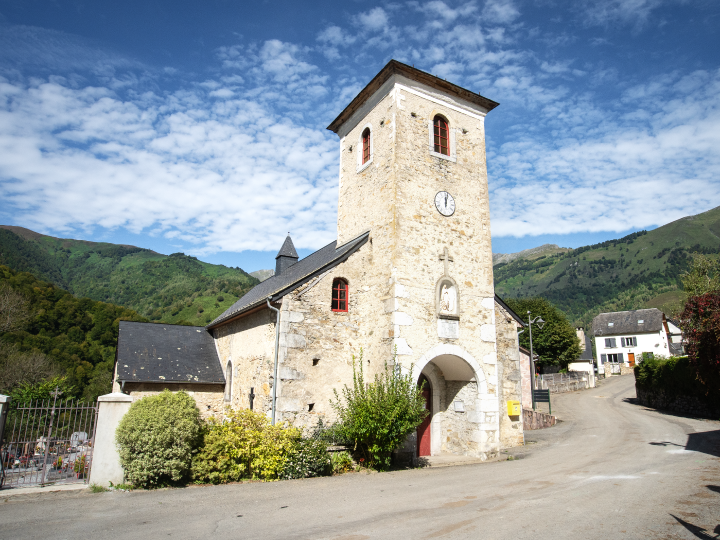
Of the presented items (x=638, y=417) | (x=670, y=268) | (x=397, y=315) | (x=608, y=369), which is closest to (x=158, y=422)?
(x=397, y=315)

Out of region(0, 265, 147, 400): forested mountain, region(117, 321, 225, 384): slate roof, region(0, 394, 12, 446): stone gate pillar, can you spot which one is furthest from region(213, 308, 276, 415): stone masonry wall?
region(0, 265, 147, 400): forested mountain

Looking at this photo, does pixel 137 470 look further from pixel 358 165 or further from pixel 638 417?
pixel 638 417

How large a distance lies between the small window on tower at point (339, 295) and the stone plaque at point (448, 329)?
9.73 feet

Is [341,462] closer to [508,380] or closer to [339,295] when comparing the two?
[339,295]

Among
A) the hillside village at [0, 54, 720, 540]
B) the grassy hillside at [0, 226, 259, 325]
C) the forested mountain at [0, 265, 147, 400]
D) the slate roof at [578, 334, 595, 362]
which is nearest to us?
the hillside village at [0, 54, 720, 540]

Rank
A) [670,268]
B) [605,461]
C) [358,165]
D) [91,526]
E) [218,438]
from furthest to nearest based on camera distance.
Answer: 1. [670,268]
2. [358,165]
3. [605,461]
4. [218,438]
5. [91,526]

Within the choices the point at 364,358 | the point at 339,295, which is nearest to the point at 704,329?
the point at 364,358

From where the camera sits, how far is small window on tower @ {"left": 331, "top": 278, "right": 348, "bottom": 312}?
13.1 metres

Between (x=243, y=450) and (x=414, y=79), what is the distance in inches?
485

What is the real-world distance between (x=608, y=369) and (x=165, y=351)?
48643 millimetres

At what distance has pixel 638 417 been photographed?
2217cm

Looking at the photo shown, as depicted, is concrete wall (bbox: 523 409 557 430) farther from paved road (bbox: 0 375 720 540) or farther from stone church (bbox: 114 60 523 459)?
paved road (bbox: 0 375 720 540)

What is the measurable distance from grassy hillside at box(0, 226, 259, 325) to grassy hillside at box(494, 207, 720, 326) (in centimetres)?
9088

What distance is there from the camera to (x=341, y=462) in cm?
1094
